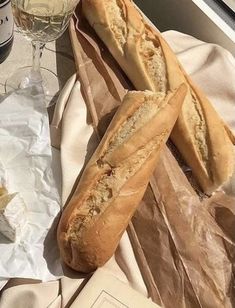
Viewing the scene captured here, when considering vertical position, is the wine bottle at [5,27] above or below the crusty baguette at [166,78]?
below

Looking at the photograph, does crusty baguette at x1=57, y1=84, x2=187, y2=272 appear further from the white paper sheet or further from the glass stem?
the glass stem

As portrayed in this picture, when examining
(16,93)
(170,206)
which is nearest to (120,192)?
(170,206)

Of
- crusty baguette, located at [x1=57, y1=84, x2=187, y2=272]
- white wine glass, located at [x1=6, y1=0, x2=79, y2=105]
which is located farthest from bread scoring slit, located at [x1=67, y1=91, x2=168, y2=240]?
white wine glass, located at [x1=6, y1=0, x2=79, y2=105]

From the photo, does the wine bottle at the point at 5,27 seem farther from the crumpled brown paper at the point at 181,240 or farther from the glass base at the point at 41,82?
the crumpled brown paper at the point at 181,240

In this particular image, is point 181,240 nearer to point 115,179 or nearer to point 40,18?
point 115,179

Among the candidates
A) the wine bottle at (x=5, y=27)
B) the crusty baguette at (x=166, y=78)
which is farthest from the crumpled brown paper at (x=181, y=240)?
the wine bottle at (x=5, y=27)

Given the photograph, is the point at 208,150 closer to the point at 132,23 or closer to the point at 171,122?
the point at 171,122
